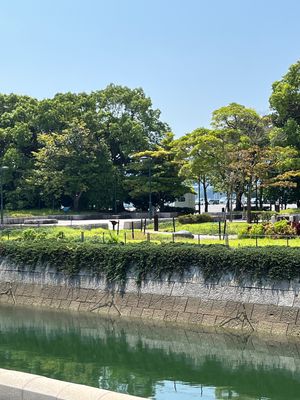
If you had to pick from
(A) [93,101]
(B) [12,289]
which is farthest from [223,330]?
(A) [93,101]

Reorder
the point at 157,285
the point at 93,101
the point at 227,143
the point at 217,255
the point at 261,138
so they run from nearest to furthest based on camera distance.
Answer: the point at 217,255
the point at 157,285
the point at 227,143
the point at 261,138
the point at 93,101

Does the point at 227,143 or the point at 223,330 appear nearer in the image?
the point at 223,330

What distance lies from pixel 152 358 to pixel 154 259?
422 cm

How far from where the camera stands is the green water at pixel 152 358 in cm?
1467

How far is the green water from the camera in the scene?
14.7m

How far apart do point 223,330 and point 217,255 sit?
8.28 feet

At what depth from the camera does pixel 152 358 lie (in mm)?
17891

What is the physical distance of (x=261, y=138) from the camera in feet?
167

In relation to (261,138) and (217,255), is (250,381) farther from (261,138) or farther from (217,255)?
(261,138)

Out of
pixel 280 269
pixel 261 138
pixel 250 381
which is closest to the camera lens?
pixel 250 381

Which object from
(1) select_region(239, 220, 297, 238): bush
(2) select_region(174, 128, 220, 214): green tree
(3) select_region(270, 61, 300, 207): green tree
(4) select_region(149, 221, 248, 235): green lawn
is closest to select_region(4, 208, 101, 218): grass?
(2) select_region(174, 128, 220, 214): green tree

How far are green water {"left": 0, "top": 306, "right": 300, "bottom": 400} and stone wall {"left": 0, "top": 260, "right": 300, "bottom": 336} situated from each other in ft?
1.63

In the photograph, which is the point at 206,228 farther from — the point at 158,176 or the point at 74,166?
the point at 74,166

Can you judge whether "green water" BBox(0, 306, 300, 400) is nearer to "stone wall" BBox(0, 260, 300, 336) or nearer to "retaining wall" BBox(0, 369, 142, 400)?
"stone wall" BBox(0, 260, 300, 336)
